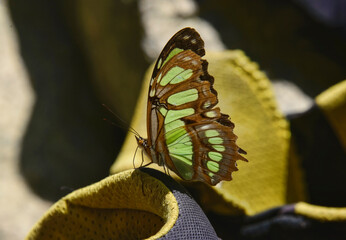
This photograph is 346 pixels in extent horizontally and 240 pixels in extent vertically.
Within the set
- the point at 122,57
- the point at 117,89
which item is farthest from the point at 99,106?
the point at 122,57

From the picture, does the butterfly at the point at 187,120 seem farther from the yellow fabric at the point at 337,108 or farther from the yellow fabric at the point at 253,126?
the yellow fabric at the point at 337,108

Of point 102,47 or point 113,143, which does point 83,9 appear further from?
point 113,143

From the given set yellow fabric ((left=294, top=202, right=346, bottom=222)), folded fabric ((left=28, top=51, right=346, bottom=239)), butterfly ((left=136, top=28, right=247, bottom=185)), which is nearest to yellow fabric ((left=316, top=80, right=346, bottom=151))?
folded fabric ((left=28, top=51, right=346, bottom=239))

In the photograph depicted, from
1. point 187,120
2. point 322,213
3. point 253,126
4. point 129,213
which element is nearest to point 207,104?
point 187,120

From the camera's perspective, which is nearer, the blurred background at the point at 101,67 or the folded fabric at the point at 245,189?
the folded fabric at the point at 245,189

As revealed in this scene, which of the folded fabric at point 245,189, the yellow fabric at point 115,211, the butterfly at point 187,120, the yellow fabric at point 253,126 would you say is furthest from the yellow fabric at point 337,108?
the yellow fabric at point 115,211

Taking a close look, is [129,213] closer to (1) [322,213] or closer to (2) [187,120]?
(2) [187,120]
